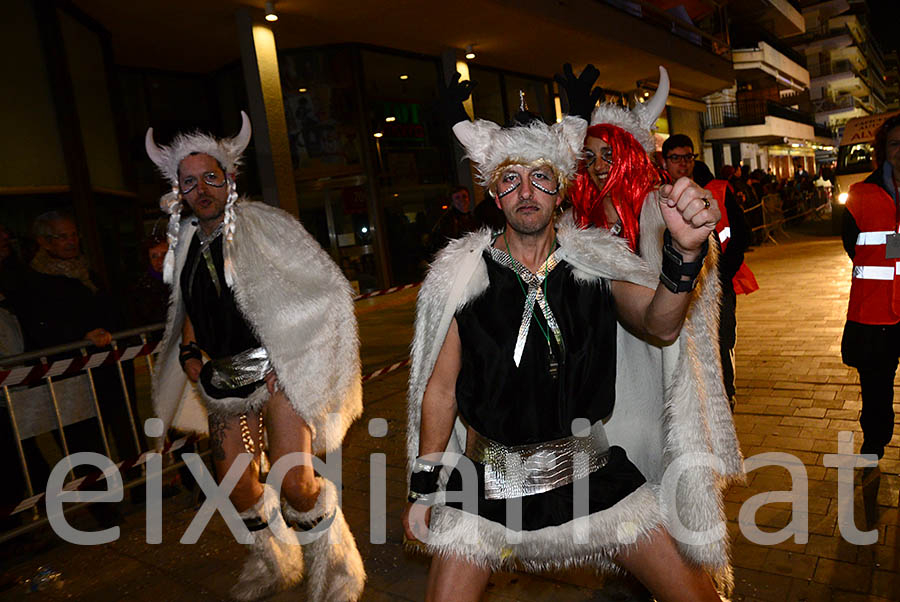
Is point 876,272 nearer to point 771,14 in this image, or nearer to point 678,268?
point 678,268

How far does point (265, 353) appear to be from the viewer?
3.29 m

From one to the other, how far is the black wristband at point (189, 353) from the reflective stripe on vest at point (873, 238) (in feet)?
12.9

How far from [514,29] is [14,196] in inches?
381

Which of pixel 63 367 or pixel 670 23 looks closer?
pixel 63 367

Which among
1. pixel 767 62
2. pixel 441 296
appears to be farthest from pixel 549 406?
pixel 767 62

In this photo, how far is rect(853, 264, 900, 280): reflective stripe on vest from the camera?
3545 millimetres

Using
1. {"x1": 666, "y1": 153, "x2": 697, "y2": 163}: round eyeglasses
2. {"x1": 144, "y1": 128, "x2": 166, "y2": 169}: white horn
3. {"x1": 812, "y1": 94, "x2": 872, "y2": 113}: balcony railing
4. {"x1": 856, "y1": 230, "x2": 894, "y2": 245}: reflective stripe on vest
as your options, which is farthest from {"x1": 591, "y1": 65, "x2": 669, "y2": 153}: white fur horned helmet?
{"x1": 812, "y1": 94, "x2": 872, "y2": 113}: balcony railing

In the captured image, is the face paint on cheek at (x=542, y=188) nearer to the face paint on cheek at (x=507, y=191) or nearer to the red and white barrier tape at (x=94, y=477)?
the face paint on cheek at (x=507, y=191)

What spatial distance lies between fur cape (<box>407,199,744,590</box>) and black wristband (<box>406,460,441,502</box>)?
0.10 metres

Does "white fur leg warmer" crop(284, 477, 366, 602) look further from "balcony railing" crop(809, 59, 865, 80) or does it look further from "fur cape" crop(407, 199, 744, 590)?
"balcony railing" crop(809, 59, 865, 80)

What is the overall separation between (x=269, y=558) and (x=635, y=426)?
7.24ft

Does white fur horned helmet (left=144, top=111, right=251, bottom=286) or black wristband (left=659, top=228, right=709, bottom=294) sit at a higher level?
white fur horned helmet (left=144, top=111, right=251, bottom=286)

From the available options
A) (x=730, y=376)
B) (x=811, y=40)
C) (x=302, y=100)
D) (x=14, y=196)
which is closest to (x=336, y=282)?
(x=730, y=376)

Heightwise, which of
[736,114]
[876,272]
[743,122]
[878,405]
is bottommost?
[878,405]
